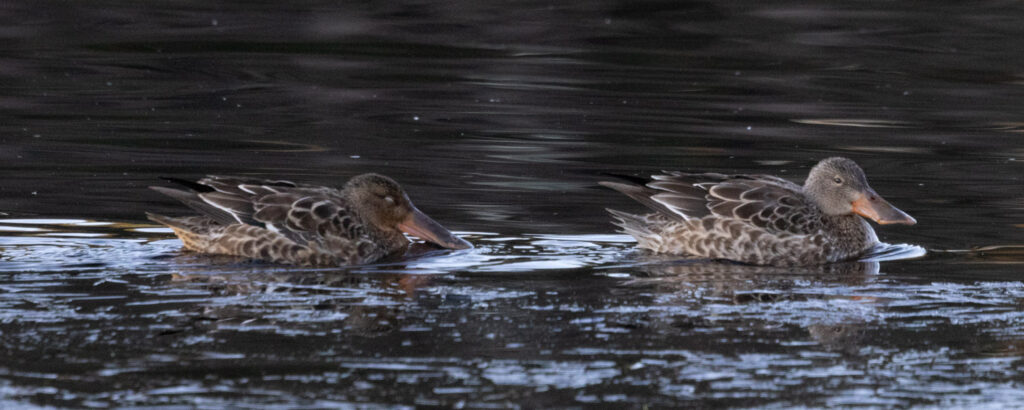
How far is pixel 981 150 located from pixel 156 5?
1369cm

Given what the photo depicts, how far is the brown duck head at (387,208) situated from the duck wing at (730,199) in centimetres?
131

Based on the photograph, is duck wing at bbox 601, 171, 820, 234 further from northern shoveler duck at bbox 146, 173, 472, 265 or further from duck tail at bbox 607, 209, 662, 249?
northern shoveler duck at bbox 146, 173, 472, 265

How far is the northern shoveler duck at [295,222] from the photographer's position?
1013 centimetres

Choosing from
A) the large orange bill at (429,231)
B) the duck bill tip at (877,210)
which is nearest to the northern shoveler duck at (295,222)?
the large orange bill at (429,231)

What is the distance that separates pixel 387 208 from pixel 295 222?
0.78 meters

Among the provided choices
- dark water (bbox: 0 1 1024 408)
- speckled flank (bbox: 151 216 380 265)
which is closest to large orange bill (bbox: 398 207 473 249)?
dark water (bbox: 0 1 1024 408)

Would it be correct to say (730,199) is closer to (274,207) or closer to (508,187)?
(508,187)

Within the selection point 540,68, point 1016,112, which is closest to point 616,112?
point 540,68

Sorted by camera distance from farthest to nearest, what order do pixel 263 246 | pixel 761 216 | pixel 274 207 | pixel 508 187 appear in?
pixel 508 187 < pixel 761 216 < pixel 274 207 < pixel 263 246

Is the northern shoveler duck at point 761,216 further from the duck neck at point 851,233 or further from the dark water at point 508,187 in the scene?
the dark water at point 508,187

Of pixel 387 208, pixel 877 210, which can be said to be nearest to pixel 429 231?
pixel 387 208

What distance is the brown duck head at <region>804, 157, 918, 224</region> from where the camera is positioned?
1103 cm

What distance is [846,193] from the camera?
1110 cm

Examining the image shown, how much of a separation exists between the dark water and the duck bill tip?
32 centimetres
